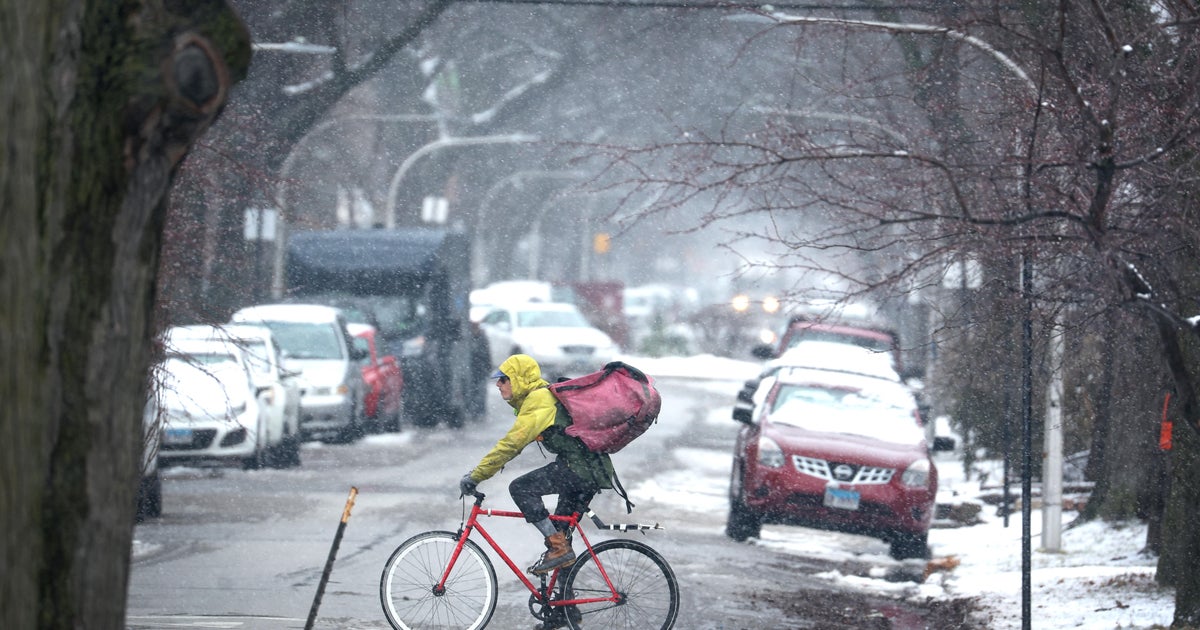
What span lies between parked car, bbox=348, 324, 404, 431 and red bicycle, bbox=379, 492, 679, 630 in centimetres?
1189

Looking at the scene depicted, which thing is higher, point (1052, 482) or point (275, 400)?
point (275, 400)

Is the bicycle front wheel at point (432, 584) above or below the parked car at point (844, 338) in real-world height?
below

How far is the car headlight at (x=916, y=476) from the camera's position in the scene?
39.8 feet

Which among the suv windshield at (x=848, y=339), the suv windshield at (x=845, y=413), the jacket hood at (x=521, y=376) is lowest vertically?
the suv windshield at (x=845, y=413)

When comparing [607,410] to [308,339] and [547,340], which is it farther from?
[547,340]

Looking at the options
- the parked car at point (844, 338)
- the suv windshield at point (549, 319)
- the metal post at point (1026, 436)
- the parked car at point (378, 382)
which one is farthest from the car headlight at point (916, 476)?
the suv windshield at point (549, 319)

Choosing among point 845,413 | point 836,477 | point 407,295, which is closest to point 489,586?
point 836,477

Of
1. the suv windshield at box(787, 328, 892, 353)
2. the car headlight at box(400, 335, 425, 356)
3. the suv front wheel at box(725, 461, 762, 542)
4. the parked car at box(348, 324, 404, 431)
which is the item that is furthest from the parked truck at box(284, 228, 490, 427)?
the suv front wheel at box(725, 461, 762, 542)

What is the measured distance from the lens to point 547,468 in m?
7.57

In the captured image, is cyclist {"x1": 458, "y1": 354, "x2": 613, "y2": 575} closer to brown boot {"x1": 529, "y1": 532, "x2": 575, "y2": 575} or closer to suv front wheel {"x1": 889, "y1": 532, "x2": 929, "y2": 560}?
brown boot {"x1": 529, "y1": 532, "x2": 575, "y2": 575}

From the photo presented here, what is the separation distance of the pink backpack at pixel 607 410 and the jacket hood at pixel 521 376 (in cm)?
11

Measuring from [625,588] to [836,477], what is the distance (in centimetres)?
493

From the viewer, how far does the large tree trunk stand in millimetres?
3746

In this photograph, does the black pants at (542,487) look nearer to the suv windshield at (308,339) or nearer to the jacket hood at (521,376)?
the jacket hood at (521,376)
